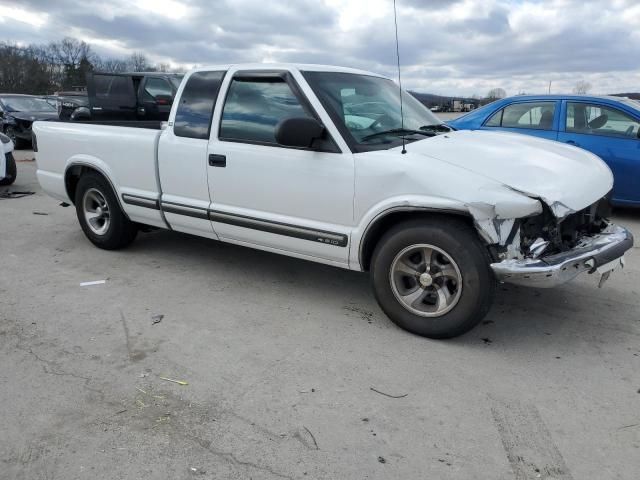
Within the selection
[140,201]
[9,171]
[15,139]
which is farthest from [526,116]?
[15,139]

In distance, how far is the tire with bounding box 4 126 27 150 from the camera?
15892 millimetres

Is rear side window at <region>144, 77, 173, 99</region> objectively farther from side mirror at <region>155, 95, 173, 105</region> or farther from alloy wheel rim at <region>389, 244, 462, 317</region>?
alloy wheel rim at <region>389, 244, 462, 317</region>

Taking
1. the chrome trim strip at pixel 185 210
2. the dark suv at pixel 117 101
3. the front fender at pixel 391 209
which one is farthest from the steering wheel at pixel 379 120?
the dark suv at pixel 117 101

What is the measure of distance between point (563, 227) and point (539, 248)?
0.50 metres

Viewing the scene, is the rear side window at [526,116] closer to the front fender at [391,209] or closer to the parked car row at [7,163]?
the front fender at [391,209]

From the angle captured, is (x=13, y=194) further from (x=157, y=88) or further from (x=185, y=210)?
(x=185, y=210)

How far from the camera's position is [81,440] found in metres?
2.64

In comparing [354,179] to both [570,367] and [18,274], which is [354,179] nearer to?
[570,367]

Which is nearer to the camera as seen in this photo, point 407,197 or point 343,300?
point 407,197

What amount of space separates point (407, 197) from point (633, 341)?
1.83 m

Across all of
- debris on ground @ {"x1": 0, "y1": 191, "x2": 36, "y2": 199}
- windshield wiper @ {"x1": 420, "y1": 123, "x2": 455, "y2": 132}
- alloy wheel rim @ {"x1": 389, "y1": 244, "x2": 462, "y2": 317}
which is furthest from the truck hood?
debris on ground @ {"x1": 0, "y1": 191, "x2": 36, "y2": 199}

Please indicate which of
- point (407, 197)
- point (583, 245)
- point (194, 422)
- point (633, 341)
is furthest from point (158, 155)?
point (633, 341)

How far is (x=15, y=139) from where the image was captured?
1606cm

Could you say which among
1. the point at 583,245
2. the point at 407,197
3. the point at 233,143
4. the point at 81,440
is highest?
the point at 233,143
